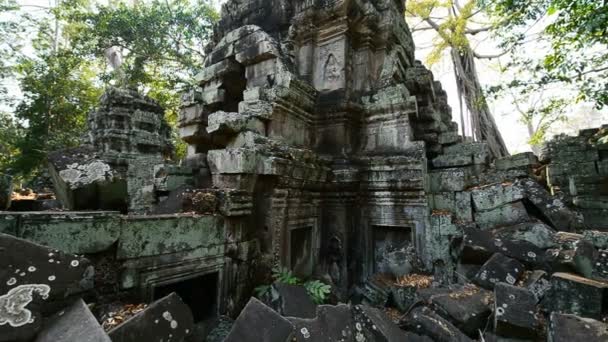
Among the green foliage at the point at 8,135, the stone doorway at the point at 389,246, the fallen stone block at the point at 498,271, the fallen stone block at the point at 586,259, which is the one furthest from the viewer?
the green foliage at the point at 8,135

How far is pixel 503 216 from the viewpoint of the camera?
354cm

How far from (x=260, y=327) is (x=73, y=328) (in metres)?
0.95

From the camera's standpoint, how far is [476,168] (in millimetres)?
4117

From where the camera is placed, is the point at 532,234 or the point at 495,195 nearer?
the point at 532,234

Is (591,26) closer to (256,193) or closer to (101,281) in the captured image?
(256,193)

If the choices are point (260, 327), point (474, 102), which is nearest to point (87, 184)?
point (260, 327)

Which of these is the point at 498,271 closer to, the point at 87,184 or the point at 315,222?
the point at 315,222

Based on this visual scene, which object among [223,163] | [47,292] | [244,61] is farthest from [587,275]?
[244,61]

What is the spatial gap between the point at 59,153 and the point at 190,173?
147 centimetres

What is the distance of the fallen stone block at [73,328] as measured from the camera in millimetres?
1261

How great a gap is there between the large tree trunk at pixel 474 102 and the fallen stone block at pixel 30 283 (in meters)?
11.3

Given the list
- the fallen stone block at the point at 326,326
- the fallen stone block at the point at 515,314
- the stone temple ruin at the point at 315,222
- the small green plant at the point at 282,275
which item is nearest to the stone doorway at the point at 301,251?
the stone temple ruin at the point at 315,222

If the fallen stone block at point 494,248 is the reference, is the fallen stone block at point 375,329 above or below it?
below

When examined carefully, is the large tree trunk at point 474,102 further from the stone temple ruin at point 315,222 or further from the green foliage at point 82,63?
the green foliage at point 82,63
